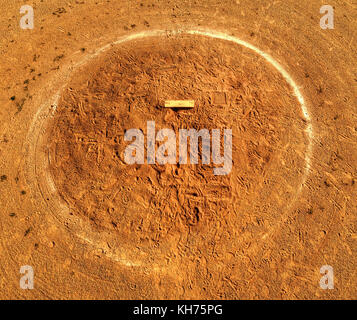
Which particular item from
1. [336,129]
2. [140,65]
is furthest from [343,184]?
[140,65]

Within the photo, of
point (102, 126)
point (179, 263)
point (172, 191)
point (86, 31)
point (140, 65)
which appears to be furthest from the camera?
point (86, 31)

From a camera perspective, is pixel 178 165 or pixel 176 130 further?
pixel 176 130

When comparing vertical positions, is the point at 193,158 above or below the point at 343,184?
above

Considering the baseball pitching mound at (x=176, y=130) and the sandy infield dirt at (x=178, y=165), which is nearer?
the sandy infield dirt at (x=178, y=165)

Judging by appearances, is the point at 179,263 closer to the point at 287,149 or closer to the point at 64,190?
the point at 64,190

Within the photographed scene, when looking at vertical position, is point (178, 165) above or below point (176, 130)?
below
